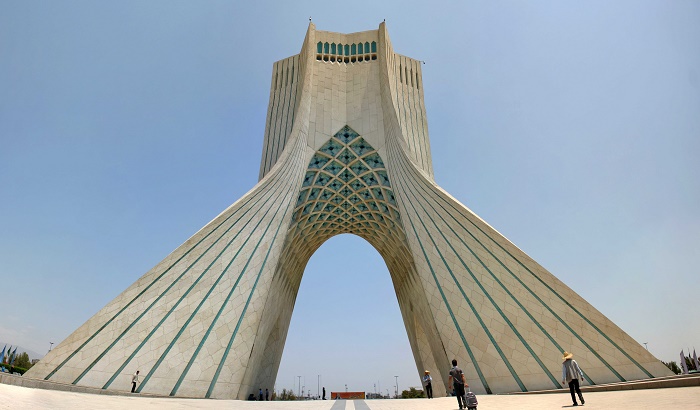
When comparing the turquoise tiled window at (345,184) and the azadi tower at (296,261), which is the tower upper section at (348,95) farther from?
the turquoise tiled window at (345,184)

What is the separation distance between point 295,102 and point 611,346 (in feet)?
42.7

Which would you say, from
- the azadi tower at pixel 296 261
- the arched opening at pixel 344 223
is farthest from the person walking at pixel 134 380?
the arched opening at pixel 344 223

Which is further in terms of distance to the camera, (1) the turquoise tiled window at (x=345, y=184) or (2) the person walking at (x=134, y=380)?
(1) the turquoise tiled window at (x=345, y=184)

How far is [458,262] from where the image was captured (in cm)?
991

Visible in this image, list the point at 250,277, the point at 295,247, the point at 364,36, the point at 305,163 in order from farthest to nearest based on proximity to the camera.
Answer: the point at 364,36 → the point at 295,247 → the point at 305,163 → the point at 250,277

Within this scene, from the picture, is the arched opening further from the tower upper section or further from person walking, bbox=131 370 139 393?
person walking, bbox=131 370 139 393

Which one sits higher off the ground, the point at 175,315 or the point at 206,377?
the point at 175,315

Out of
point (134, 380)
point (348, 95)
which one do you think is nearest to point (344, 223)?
point (348, 95)

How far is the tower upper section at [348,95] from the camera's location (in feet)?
47.6

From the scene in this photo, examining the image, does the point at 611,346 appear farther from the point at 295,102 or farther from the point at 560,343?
the point at 295,102

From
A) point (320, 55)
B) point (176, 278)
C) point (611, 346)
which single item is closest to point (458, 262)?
point (611, 346)

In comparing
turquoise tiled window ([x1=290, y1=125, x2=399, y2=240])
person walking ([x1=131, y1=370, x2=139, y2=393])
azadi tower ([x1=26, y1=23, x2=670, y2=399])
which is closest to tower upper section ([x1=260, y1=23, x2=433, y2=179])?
azadi tower ([x1=26, y1=23, x2=670, y2=399])

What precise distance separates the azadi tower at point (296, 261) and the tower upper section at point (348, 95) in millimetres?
60

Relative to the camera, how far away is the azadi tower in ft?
25.8
